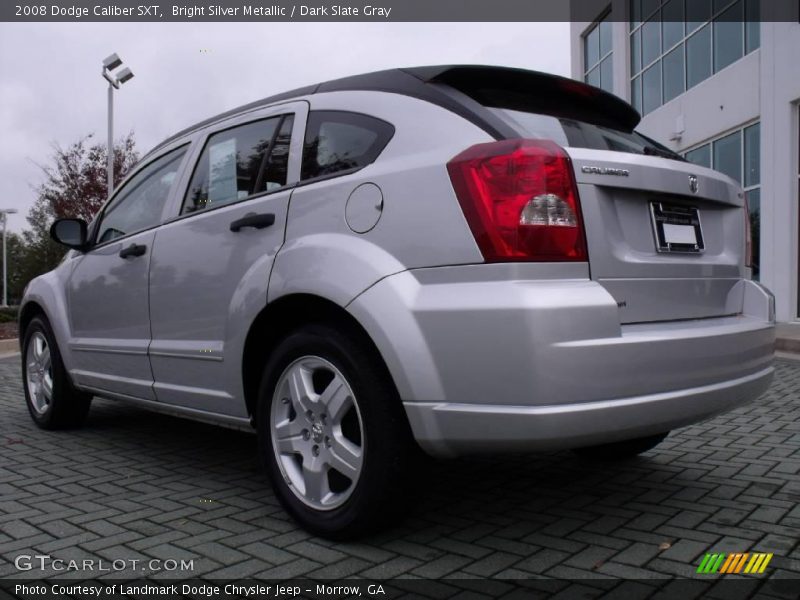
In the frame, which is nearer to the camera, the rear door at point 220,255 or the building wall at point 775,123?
the rear door at point 220,255

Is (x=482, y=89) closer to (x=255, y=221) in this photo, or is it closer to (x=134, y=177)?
(x=255, y=221)

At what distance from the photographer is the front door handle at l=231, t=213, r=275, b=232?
3.23 metres

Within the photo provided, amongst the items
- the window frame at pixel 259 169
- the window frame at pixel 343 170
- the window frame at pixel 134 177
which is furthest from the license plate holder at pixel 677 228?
the window frame at pixel 134 177

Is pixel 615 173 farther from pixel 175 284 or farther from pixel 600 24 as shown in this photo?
pixel 600 24

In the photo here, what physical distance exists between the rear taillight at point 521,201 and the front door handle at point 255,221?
0.98m

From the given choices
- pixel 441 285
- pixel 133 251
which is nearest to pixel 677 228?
pixel 441 285

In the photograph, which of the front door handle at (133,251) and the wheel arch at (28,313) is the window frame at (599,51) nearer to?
the wheel arch at (28,313)

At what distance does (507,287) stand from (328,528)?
115cm

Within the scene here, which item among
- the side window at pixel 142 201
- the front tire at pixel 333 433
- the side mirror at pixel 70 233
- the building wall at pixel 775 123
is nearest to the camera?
the front tire at pixel 333 433

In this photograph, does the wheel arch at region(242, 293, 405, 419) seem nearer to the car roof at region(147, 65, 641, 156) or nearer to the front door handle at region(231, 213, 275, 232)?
the front door handle at region(231, 213, 275, 232)

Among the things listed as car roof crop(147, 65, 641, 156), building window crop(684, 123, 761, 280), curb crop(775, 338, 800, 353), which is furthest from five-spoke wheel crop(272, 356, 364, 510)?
building window crop(684, 123, 761, 280)

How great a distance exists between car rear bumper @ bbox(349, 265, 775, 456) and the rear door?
793mm

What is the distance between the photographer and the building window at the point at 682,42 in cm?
1521

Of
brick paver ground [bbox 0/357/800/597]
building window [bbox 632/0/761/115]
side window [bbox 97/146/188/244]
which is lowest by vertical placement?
brick paver ground [bbox 0/357/800/597]
